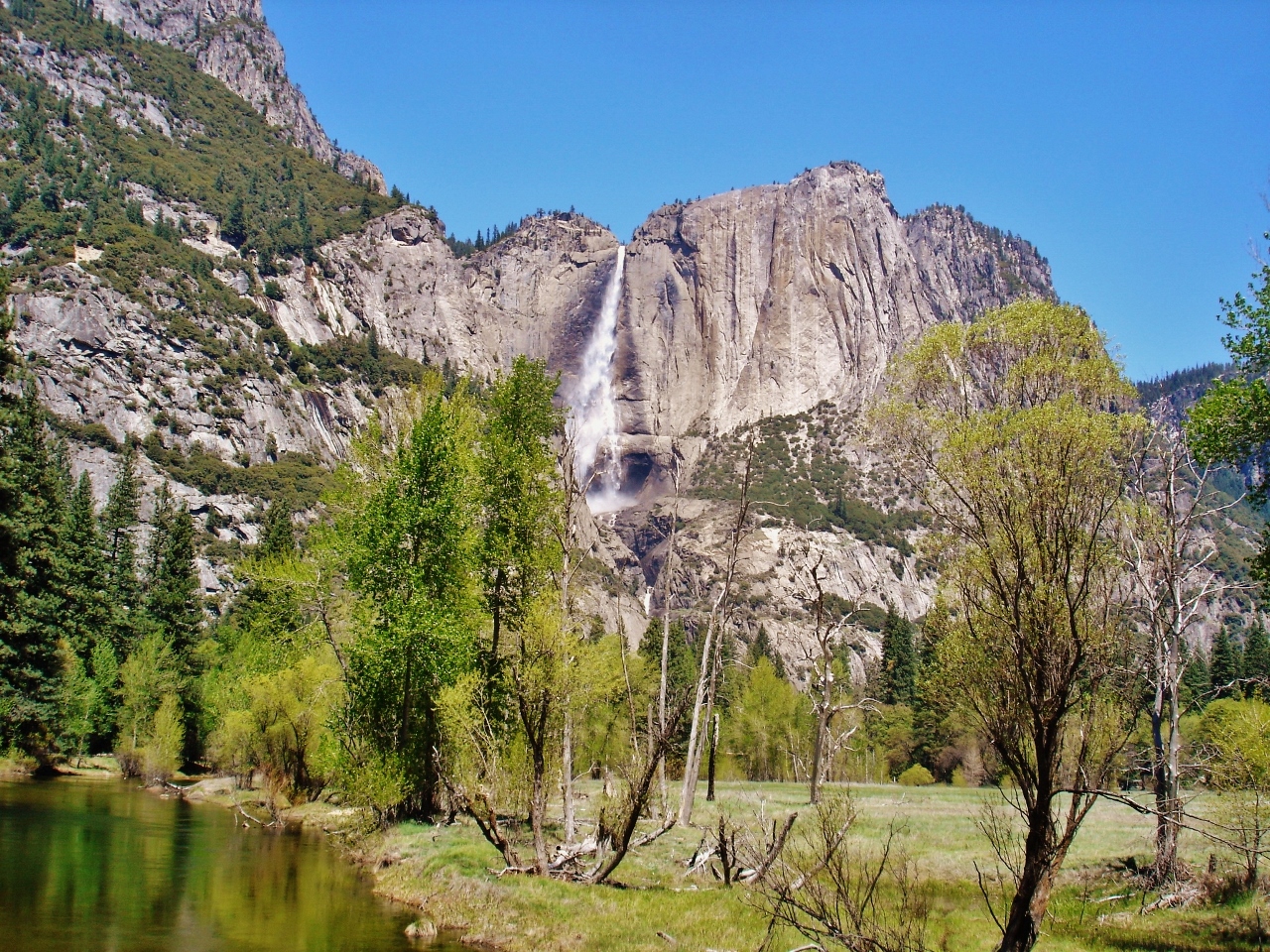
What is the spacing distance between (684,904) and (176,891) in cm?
1154

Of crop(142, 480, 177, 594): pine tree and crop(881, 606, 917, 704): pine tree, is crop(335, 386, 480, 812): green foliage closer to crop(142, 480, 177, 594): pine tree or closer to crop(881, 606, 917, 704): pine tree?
crop(142, 480, 177, 594): pine tree

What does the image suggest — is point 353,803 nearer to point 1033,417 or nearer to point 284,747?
point 284,747

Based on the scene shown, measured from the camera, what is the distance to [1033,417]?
13.1m

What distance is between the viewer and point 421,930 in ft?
56.0

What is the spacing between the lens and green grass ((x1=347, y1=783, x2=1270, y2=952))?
1555 cm

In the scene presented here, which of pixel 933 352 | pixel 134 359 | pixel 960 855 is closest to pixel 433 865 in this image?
pixel 960 855

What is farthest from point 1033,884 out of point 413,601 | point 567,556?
point 413,601

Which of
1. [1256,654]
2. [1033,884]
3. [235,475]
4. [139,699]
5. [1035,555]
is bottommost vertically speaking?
[139,699]

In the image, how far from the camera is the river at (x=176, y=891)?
1563 cm

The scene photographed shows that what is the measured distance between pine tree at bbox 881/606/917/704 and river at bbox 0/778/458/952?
221ft

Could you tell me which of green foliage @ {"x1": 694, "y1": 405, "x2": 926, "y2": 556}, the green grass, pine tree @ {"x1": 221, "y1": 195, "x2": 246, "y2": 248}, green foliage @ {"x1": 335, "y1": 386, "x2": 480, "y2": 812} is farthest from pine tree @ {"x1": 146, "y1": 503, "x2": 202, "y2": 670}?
pine tree @ {"x1": 221, "y1": 195, "x2": 246, "y2": 248}

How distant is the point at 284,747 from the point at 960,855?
27.7 metres

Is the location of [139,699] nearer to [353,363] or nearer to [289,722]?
[289,722]

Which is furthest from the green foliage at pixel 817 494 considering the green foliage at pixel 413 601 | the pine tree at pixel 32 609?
the green foliage at pixel 413 601
